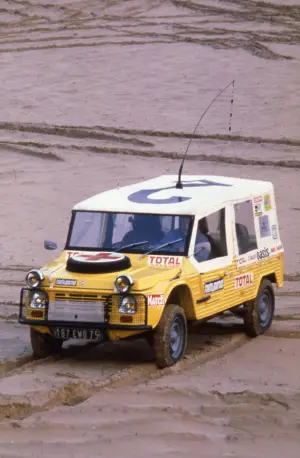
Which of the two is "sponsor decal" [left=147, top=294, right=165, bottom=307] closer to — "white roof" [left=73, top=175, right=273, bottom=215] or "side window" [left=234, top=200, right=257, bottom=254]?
"white roof" [left=73, top=175, right=273, bottom=215]

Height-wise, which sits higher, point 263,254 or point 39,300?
point 263,254

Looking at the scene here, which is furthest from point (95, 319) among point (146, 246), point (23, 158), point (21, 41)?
point (21, 41)

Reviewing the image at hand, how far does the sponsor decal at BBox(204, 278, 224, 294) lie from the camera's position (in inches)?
470

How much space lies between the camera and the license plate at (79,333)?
36.7 feet

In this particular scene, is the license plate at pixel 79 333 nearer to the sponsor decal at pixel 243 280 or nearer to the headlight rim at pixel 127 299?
the headlight rim at pixel 127 299

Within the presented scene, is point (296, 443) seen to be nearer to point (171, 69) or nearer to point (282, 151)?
point (282, 151)

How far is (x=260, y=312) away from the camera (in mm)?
13227

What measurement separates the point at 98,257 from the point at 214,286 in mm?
1275

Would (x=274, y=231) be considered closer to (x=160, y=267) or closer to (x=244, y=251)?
(x=244, y=251)

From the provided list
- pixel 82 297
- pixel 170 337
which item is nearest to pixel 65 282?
pixel 82 297

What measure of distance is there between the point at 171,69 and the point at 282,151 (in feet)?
14.4

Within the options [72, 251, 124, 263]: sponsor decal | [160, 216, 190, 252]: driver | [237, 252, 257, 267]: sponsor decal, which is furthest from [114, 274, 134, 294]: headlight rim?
[237, 252, 257, 267]: sponsor decal

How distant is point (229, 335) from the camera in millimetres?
13141

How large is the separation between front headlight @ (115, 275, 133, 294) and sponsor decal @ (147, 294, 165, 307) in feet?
0.71
